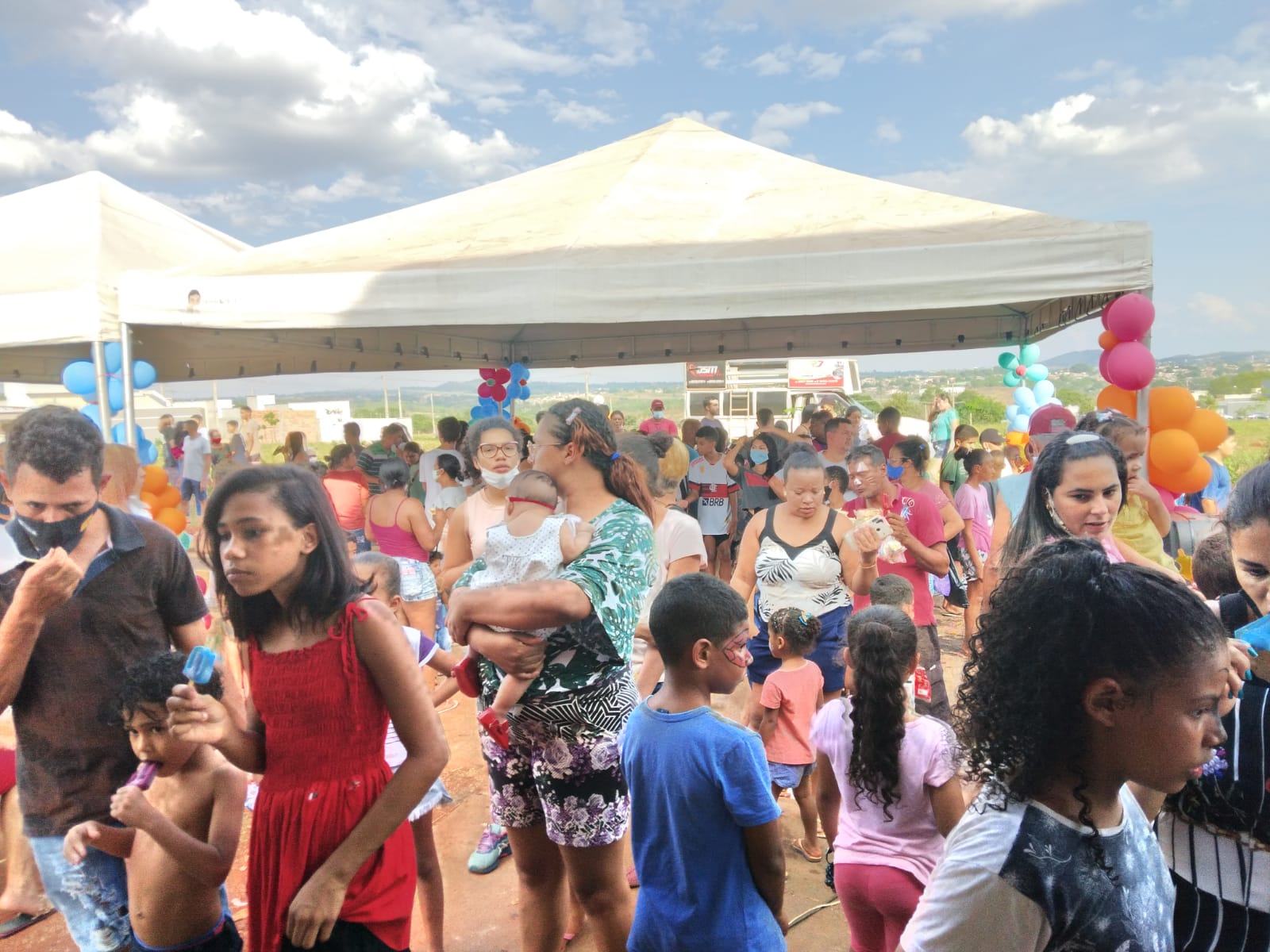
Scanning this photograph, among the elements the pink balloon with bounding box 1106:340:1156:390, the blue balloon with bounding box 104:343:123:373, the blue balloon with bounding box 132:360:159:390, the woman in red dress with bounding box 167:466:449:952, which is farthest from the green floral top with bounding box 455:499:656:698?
the blue balloon with bounding box 132:360:159:390

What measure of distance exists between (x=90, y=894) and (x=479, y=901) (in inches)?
59.7

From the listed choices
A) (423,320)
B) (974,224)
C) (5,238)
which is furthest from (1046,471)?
(5,238)

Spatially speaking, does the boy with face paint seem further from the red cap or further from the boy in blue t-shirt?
the red cap

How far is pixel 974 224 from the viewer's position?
5125mm

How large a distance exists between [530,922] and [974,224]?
15.8 ft

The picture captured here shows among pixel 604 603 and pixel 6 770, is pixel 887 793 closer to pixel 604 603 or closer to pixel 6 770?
pixel 604 603

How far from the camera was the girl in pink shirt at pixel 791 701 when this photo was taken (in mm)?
3105

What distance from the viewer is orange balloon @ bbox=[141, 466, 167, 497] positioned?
6.05 metres

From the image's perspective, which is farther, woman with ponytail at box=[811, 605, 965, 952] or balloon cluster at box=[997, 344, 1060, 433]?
balloon cluster at box=[997, 344, 1060, 433]

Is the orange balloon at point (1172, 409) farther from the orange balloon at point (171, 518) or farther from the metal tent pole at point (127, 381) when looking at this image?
the orange balloon at point (171, 518)

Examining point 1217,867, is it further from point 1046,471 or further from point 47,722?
point 47,722

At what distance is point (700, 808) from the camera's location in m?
1.78

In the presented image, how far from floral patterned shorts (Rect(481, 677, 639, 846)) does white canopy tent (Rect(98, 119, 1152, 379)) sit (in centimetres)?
336

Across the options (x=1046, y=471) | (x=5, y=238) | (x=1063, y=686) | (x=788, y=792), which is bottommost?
(x=788, y=792)
